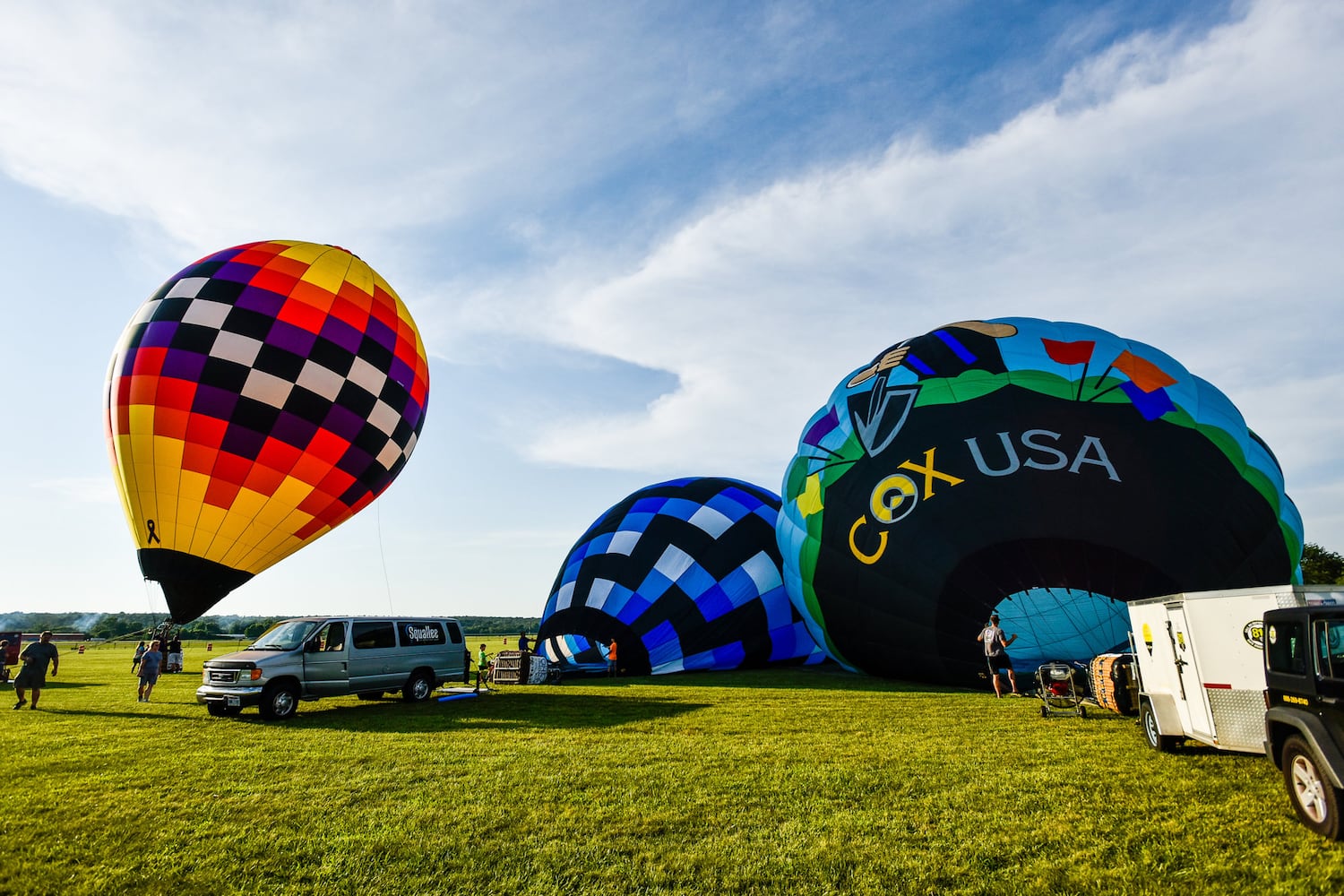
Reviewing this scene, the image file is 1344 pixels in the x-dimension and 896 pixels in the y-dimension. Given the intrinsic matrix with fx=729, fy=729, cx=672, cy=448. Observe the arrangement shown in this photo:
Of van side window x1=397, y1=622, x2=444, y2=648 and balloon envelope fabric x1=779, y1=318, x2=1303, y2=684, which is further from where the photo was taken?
van side window x1=397, y1=622, x2=444, y2=648

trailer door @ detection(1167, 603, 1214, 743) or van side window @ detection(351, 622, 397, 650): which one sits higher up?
van side window @ detection(351, 622, 397, 650)

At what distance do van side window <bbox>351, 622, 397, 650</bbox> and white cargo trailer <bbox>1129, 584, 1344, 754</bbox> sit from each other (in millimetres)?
11271

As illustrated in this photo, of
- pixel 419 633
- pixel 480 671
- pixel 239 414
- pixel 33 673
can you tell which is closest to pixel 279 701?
pixel 419 633

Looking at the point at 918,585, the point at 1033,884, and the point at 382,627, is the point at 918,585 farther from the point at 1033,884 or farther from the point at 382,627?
the point at 382,627

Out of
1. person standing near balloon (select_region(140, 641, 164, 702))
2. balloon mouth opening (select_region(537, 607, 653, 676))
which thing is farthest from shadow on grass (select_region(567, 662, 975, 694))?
person standing near balloon (select_region(140, 641, 164, 702))

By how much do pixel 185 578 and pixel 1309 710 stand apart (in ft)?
53.8

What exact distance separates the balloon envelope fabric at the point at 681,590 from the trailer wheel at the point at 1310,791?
12843 millimetres

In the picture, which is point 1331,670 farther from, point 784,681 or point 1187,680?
point 784,681

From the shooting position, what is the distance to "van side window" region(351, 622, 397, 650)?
12.4 meters

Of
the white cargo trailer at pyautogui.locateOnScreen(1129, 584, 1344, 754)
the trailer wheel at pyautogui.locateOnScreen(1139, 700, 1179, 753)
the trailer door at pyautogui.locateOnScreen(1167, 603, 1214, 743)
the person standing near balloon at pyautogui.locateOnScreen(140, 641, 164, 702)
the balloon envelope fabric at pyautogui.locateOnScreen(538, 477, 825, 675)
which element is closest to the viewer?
the white cargo trailer at pyautogui.locateOnScreen(1129, 584, 1344, 754)

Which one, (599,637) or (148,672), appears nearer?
(148,672)

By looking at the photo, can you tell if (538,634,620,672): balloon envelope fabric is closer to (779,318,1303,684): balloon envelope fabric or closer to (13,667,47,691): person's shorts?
(779,318,1303,684): balloon envelope fabric

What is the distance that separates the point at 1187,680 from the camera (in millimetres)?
6434

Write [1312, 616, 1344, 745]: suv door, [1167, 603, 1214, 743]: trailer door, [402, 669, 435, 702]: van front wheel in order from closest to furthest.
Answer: [1312, 616, 1344, 745]: suv door
[1167, 603, 1214, 743]: trailer door
[402, 669, 435, 702]: van front wheel
